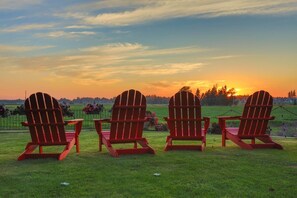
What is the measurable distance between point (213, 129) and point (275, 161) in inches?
283

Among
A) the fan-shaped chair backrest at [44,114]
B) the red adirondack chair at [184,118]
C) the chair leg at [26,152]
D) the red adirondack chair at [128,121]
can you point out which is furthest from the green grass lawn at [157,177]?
the fan-shaped chair backrest at [44,114]

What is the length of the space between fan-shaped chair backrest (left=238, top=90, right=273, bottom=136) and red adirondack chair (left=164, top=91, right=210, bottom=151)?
1022 mm

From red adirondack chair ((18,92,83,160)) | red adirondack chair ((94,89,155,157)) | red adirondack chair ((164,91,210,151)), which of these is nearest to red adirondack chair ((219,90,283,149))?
red adirondack chair ((164,91,210,151))

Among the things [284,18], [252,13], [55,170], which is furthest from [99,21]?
[55,170]

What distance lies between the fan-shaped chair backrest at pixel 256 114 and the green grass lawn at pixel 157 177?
815mm

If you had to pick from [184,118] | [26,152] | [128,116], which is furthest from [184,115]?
[26,152]

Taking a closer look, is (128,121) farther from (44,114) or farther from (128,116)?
(44,114)

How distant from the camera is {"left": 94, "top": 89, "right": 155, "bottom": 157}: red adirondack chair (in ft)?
24.8

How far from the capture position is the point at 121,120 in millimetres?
7598

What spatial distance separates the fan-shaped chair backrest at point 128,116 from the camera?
7.59 meters

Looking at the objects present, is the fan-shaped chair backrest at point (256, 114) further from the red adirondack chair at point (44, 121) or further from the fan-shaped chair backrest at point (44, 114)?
the fan-shaped chair backrest at point (44, 114)

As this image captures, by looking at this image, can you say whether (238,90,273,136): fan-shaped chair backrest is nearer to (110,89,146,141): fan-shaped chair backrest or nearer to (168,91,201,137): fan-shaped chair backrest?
(168,91,201,137): fan-shaped chair backrest

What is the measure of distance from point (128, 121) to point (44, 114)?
1591 mm

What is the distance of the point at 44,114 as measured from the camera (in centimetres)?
723
